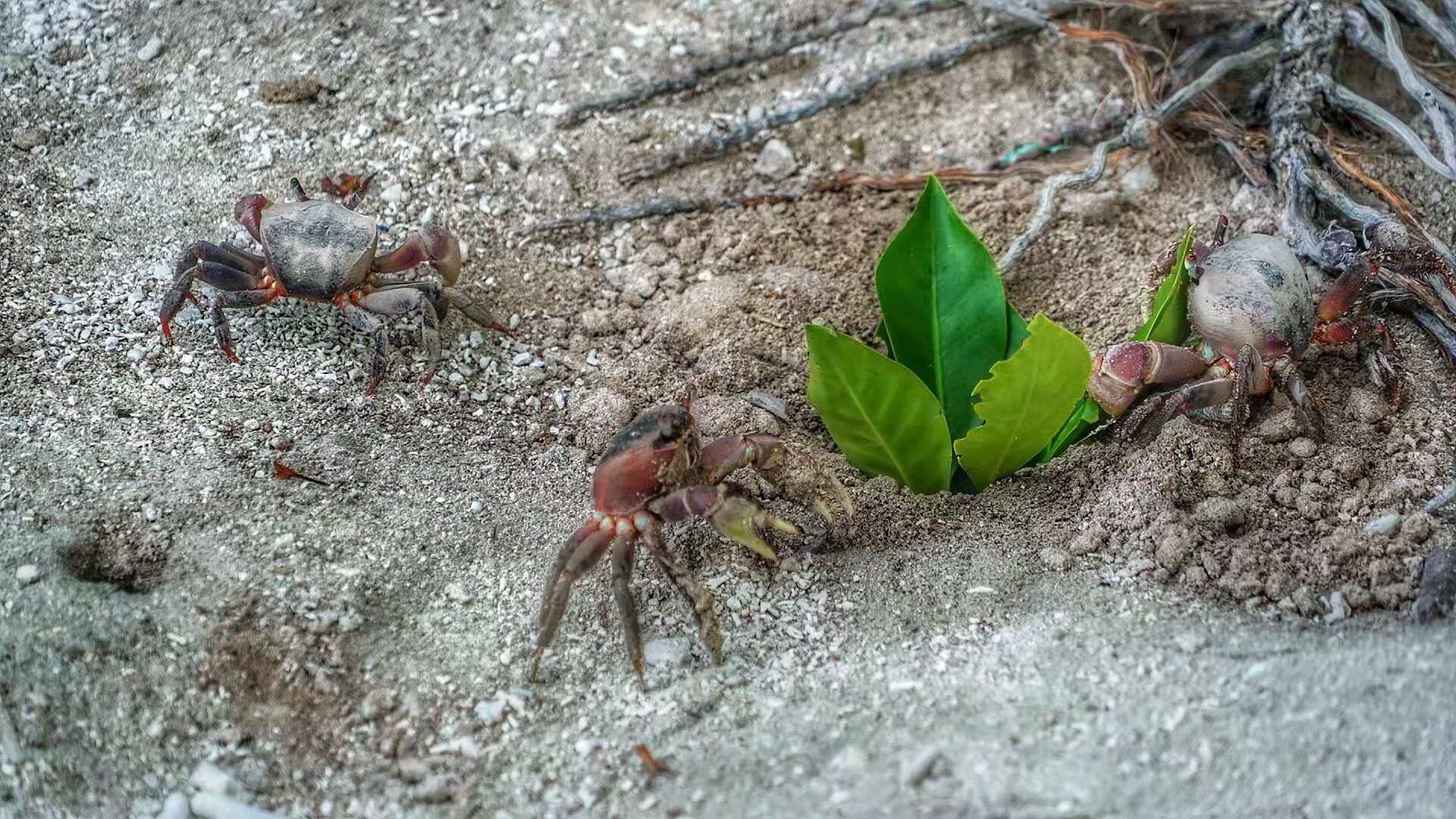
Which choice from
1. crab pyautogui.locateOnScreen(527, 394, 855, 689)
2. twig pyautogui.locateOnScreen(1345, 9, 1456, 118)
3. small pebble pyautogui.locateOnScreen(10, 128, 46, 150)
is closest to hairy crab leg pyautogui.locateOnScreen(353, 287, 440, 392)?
crab pyautogui.locateOnScreen(527, 394, 855, 689)

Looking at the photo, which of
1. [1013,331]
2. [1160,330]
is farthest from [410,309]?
[1160,330]

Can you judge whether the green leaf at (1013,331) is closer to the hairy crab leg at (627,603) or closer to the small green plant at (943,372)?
the small green plant at (943,372)

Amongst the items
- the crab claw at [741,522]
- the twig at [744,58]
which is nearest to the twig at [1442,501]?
the crab claw at [741,522]

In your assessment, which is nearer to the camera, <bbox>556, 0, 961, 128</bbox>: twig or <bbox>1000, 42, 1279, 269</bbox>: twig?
<bbox>1000, 42, 1279, 269</bbox>: twig

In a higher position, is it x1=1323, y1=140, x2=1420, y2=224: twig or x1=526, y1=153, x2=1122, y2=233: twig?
x1=1323, y1=140, x2=1420, y2=224: twig

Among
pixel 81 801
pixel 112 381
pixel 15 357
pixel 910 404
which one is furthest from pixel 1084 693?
pixel 15 357

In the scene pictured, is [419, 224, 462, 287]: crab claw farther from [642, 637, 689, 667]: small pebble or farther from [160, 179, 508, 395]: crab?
[642, 637, 689, 667]: small pebble

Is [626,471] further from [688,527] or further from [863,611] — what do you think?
[863,611]
